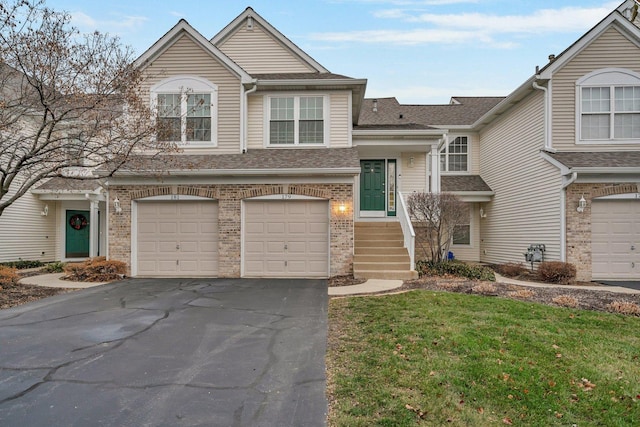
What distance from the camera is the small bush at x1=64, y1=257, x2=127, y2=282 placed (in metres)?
11.3

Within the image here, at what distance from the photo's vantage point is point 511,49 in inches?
790

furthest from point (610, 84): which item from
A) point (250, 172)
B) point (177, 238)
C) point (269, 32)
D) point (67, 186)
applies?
point (67, 186)

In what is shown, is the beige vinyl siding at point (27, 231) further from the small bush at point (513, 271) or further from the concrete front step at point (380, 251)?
the small bush at point (513, 271)

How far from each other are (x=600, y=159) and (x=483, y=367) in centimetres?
→ 1039

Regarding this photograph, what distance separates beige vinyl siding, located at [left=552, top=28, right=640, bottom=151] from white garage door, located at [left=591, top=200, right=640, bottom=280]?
2020 millimetres

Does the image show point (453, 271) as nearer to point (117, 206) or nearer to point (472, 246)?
point (472, 246)

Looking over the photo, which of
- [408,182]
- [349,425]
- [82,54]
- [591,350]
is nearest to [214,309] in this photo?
[349,425]

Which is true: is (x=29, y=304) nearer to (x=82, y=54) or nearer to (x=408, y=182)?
(x=82, y=54)

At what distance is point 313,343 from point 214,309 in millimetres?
2960

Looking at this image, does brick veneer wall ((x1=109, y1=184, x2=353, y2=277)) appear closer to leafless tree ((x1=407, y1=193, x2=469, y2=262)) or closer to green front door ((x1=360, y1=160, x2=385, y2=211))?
leafless tree ((x1=407, y1=193, x2=469, y2=262))

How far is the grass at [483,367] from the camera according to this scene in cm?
350

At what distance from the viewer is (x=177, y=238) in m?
12.0

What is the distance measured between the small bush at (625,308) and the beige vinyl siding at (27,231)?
19473mm

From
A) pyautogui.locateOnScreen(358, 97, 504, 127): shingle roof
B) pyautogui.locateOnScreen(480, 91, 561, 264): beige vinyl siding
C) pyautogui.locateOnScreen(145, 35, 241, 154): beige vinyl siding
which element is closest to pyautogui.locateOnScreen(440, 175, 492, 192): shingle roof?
pyautogui.locateOnScreen(480, 91, 561, 264): beige vinyl siding
